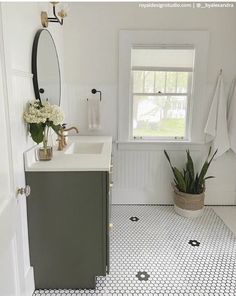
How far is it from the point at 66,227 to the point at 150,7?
2402 millimetres

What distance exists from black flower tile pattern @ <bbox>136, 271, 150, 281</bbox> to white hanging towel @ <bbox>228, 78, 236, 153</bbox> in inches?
71.0

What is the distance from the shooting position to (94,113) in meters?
2.91

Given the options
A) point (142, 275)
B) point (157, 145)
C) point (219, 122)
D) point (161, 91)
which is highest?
point (161, 91)

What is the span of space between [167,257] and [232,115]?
5.71 ft

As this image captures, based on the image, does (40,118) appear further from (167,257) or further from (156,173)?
(156,173)

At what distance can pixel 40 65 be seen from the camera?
6.33 feet

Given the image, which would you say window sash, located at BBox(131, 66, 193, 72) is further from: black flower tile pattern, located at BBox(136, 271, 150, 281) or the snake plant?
black flower tile pattern, located at BBox(136, 271, 150, 281)

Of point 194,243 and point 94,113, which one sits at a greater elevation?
point 94,113

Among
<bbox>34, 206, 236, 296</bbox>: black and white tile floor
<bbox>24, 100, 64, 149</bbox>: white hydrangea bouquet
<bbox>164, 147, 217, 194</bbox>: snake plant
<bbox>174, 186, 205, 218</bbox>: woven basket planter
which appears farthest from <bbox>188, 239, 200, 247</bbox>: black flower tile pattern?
<bbox>24, 100, 64, 149</bbox>: white hydrangea bouquet

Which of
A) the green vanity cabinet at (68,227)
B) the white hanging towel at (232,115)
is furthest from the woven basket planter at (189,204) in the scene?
the green vanity cabinet at (68,227)

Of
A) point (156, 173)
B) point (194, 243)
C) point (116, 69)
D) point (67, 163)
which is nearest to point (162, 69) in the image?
point (116, 69)

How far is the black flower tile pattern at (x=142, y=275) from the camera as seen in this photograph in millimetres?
1941

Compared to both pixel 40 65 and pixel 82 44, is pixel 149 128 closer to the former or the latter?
pixel 82 44

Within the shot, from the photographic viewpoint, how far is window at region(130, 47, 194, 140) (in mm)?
2867
